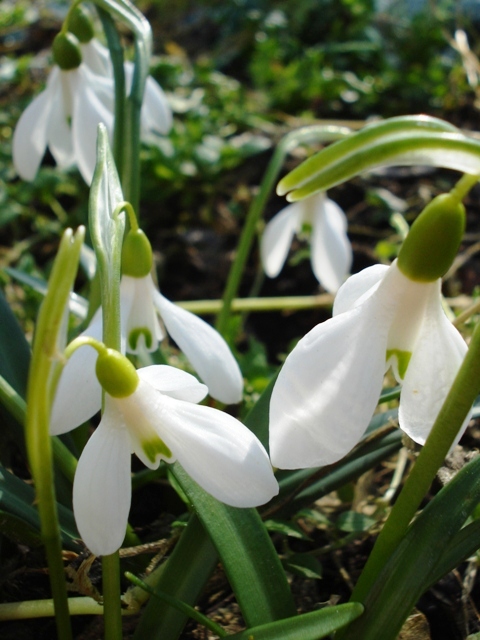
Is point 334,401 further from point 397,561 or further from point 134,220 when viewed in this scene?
point 134,220

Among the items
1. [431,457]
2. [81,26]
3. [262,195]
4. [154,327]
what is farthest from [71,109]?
[431,457]

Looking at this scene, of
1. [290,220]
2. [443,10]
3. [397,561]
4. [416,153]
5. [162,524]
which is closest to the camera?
[416,153]

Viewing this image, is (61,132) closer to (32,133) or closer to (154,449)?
(32,133)

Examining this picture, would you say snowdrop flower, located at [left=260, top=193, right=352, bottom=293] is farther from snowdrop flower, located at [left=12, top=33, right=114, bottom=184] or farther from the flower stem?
the flower stem

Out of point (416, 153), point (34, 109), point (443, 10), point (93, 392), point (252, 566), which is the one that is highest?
point (416, 153)

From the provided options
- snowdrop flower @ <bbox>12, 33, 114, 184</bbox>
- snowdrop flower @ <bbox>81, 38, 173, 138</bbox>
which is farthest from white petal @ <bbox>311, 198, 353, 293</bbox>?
snowdrop flower @ <bbox>12, 33, 114, 184</bbox>

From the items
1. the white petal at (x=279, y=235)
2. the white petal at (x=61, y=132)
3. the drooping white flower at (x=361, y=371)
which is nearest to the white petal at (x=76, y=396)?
the drooping white flower at (x=361, y=371)

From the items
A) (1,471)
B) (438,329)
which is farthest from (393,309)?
(1,471)
